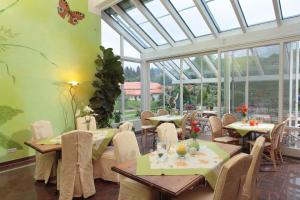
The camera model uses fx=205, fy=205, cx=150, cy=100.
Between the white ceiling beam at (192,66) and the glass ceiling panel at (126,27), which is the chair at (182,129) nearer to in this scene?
the white ceiling beam at (192,66)

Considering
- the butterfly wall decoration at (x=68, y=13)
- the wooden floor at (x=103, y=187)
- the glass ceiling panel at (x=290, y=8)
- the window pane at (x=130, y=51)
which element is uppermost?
the butterfly wall decoration at (x=68, y=13)

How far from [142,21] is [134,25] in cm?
36

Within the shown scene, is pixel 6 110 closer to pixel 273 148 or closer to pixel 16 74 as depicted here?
pixel 16 74

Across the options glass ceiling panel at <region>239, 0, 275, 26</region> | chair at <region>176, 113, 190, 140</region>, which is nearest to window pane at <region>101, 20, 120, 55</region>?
chair at <region>176, 113, 190, 140</region>

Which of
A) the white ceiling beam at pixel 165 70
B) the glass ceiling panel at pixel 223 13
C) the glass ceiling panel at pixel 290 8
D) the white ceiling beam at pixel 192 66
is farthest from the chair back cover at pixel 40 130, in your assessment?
the glass ceiling panel at pixel 290 8

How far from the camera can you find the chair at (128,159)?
2100 mm

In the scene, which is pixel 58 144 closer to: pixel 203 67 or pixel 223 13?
pixel 223 13

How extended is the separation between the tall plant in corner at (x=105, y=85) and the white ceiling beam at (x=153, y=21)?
4.78 ft

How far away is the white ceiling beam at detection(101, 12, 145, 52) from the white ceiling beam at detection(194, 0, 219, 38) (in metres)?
2.88

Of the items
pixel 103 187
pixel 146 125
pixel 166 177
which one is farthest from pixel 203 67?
pixel 166 177

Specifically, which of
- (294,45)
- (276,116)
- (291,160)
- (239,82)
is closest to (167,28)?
(239,82)

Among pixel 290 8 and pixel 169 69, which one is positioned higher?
pixel 290 8

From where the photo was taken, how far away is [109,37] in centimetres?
662

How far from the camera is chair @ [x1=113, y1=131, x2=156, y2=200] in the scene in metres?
2.10
